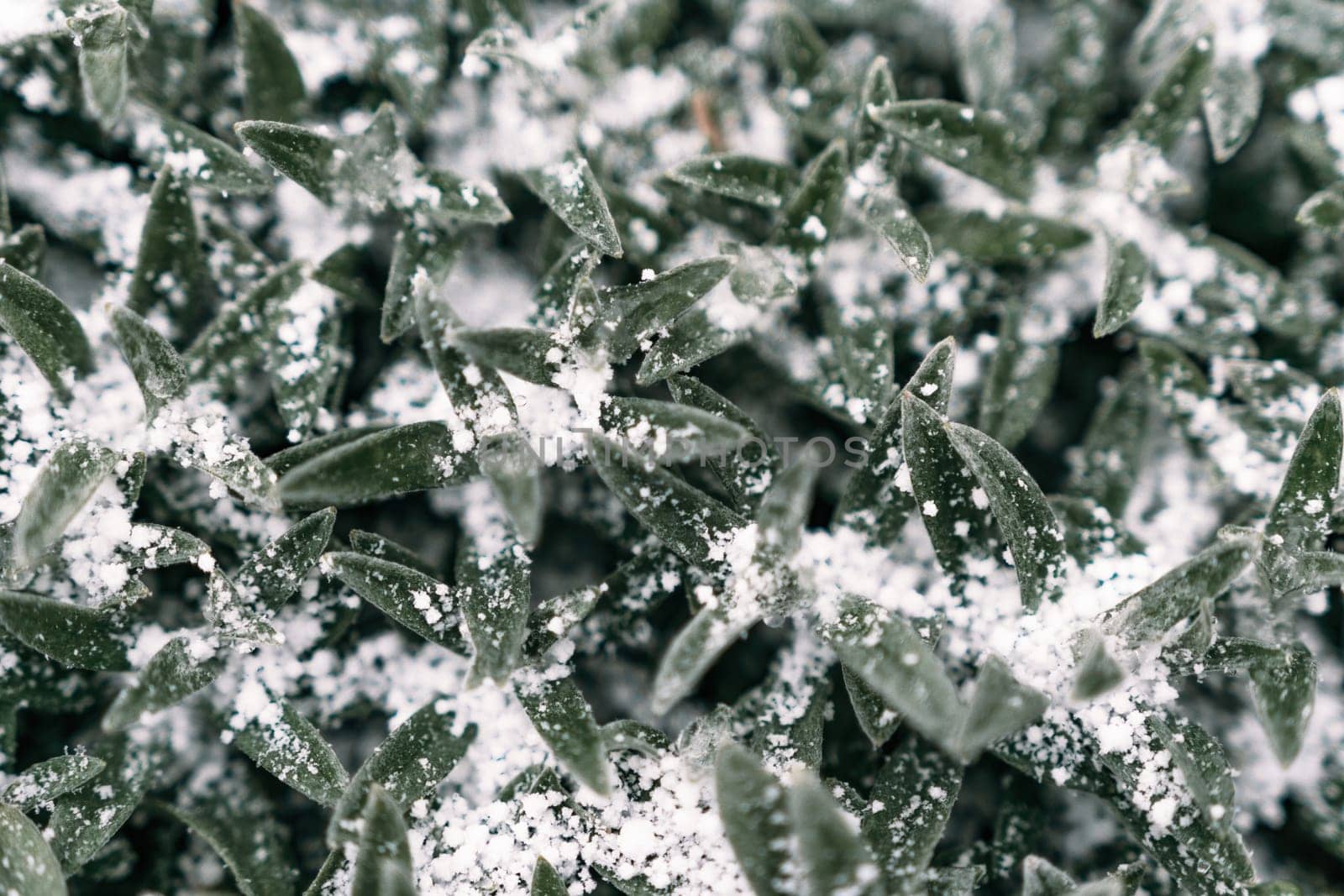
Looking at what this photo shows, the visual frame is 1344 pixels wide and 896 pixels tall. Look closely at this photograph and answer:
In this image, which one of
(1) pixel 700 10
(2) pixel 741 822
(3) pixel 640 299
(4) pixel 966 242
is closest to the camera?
(2) pixel 741 822

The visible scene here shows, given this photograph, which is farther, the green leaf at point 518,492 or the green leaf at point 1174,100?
the green leaf at point 1174,100

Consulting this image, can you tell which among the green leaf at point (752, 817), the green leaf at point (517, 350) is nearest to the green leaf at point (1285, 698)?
the green leaf at point (752, 817)

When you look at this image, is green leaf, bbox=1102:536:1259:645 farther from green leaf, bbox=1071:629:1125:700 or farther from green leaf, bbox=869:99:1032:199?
green leaf, bbox=869:99:1032:199

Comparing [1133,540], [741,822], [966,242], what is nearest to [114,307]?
[741,822]

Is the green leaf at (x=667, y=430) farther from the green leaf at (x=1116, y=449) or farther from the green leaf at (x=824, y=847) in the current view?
the green leaf at (x=1116, y=449)

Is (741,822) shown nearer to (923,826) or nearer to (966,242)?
(923,826)

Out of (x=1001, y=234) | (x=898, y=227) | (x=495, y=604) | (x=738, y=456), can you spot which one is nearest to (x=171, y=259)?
(x=495, y=604)

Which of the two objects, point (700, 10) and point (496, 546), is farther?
point (700, 10)
